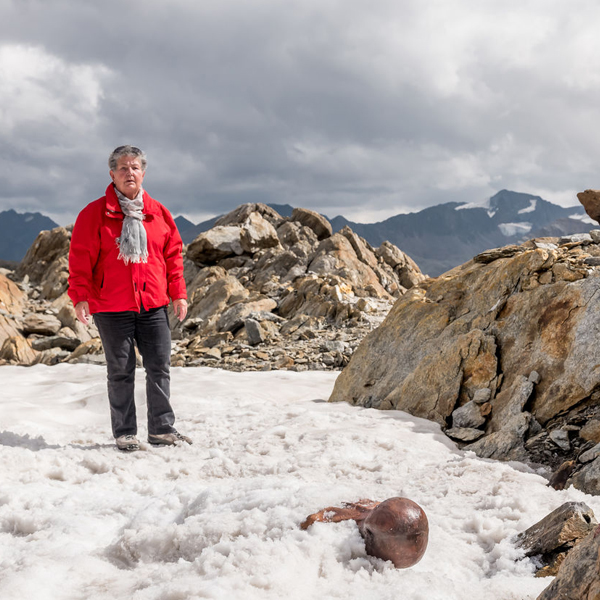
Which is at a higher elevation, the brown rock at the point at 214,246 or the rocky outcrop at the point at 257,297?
the brown rock at the point at 214,246

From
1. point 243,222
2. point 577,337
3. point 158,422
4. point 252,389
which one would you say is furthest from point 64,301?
point 577,337

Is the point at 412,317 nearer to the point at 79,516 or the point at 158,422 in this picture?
the point at 158,422

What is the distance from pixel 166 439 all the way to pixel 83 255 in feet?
6.63

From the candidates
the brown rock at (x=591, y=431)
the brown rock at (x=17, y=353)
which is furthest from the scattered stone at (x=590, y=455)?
the brown rock at (x=17, y=353)

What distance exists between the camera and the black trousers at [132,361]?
4965mm

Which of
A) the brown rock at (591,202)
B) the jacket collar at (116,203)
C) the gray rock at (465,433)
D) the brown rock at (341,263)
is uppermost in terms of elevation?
the brown rock at (341,263)

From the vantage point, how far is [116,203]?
495 cm

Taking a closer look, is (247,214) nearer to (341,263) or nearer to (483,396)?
(341,263)

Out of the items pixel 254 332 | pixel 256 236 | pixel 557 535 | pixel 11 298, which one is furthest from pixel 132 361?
pixel 11 298

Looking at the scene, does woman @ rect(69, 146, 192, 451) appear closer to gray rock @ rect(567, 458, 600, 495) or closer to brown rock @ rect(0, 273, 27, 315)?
gray rock @ rect(567, 458, 600, 495)

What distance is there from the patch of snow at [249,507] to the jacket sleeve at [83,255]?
4.95ft

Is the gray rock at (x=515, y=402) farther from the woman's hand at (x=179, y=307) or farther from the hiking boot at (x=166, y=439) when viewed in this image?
the woman's hand at (x=179, y=307)

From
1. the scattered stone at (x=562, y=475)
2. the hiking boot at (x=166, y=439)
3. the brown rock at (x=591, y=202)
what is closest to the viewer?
the scattered stone at (x=562, y=475)

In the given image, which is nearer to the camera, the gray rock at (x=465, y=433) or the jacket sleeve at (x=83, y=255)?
the jacket sleeve at (x=83, y=255)
